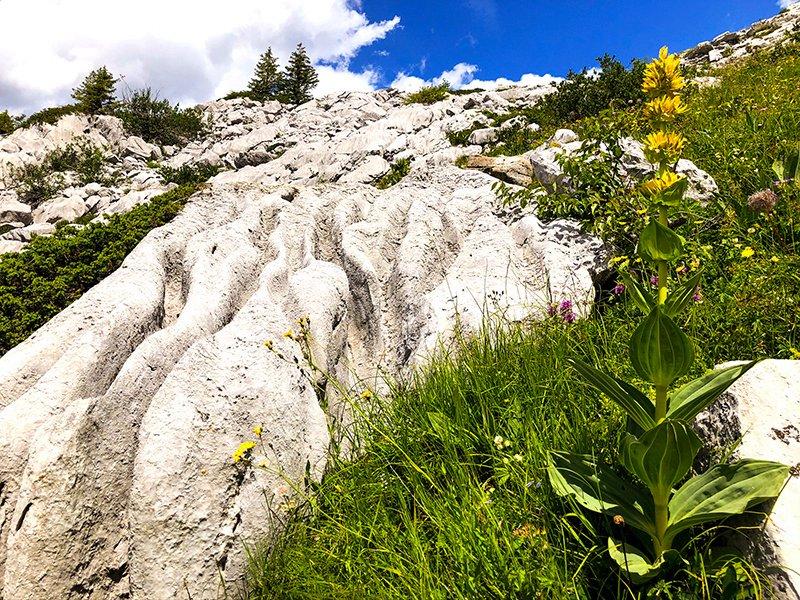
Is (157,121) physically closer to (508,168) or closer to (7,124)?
(7,124)

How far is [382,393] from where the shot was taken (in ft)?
22.4

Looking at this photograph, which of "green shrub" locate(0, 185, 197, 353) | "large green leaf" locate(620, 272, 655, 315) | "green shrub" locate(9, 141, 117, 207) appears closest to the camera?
"large green leaf" locate(620, 272, 655, 315)

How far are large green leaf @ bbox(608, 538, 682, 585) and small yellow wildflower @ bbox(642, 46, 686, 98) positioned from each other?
2546 mm

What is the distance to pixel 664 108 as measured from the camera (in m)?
2.51

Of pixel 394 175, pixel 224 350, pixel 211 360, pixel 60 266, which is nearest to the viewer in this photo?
pixel 211 360

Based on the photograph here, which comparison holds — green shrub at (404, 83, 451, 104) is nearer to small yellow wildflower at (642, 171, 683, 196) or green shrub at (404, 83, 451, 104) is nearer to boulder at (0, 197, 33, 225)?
boulder at (0, 197, 33, 225)

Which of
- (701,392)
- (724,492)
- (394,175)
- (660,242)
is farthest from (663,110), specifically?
(394,175)

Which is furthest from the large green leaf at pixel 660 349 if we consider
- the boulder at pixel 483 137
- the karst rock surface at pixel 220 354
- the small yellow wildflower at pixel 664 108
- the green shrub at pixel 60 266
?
the boulder at pixel 483 137

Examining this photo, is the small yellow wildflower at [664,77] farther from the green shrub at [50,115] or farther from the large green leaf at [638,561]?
the green shrub at [50,115]

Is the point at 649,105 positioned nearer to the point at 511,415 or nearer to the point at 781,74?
the point at 511,415

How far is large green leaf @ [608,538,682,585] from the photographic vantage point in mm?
2803

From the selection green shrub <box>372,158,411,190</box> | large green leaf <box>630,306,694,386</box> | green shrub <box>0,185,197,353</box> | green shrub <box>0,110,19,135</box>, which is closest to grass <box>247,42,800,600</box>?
large green leaf <box>630,306,694,386</box>

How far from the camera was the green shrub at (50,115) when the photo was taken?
3838 cm

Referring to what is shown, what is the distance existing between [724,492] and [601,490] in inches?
26.6
